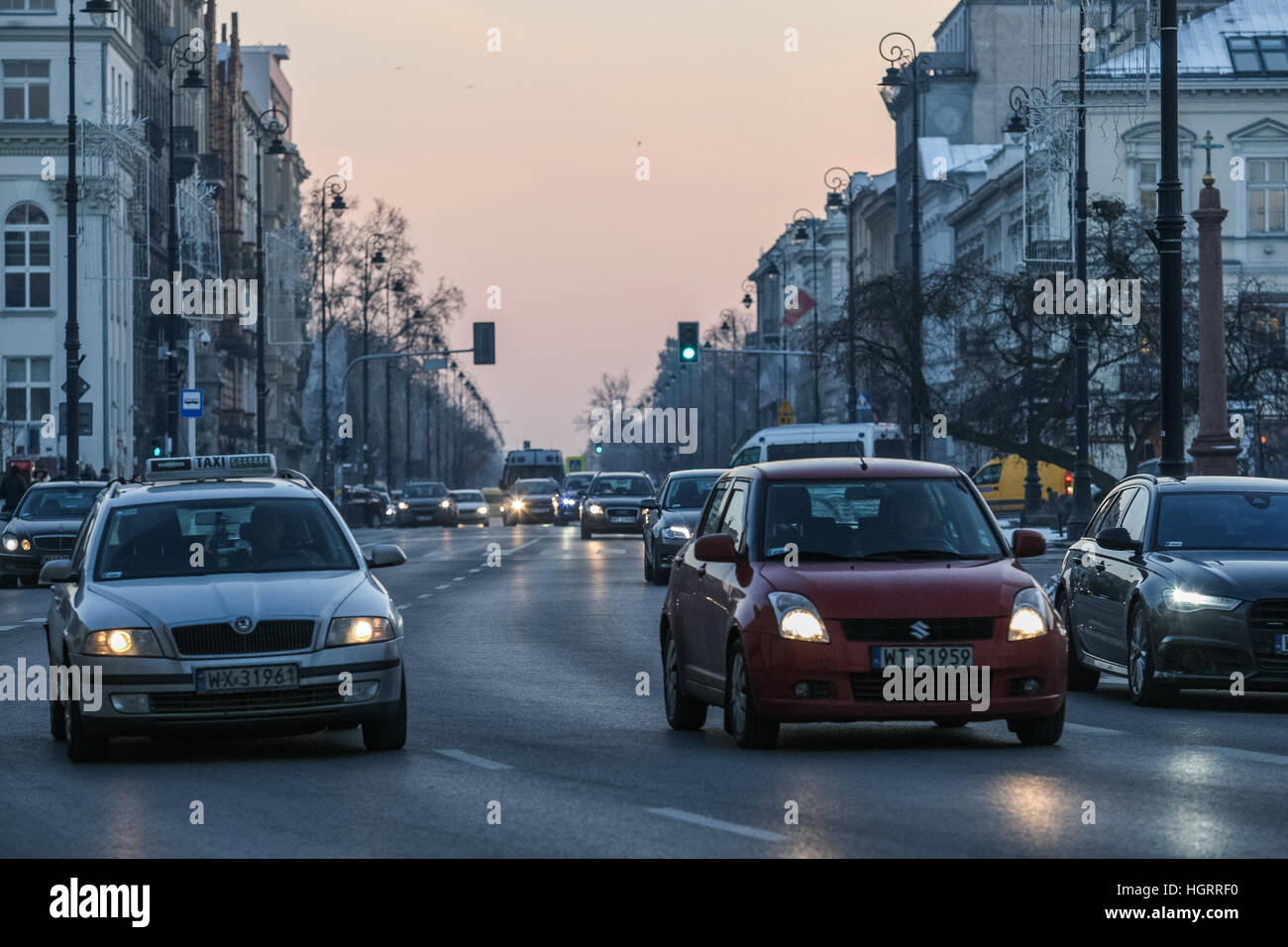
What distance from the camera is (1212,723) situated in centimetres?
1580

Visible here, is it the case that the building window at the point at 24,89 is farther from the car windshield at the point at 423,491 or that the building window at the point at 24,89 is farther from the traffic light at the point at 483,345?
the car windshield at the point at 423,491

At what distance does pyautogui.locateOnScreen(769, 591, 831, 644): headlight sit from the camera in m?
13.3

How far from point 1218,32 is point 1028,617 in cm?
7714

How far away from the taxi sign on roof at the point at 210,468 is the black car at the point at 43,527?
18362 mm

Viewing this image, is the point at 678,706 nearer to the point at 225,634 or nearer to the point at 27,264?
the point at 225,634

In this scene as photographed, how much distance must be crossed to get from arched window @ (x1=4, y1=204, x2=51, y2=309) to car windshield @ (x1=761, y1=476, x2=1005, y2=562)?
227 feet

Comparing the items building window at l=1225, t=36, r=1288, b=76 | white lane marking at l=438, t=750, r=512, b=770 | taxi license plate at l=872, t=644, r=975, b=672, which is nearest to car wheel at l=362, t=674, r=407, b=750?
white lane marking at l=438, t=750, r=512, b=770

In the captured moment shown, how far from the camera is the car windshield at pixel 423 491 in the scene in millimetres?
90312

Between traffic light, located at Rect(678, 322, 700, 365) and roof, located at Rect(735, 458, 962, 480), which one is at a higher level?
traffic light, located at Rect(678, 322, 700, 365)

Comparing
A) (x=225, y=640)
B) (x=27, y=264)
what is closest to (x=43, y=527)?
(x=225, y=640)

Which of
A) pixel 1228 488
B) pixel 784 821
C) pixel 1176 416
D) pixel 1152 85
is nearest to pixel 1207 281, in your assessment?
pixel 1176 416

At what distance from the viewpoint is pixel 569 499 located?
287 feet

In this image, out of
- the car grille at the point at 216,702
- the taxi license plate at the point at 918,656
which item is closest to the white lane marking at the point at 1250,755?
the taxi license plate at the point at 918,656

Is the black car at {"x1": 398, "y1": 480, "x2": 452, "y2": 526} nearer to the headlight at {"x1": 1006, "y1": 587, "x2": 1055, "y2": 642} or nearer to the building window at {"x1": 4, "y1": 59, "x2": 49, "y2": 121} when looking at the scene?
the building window at {"x1": 4, "y1": 59, "x2": 49, "y2": 121}
